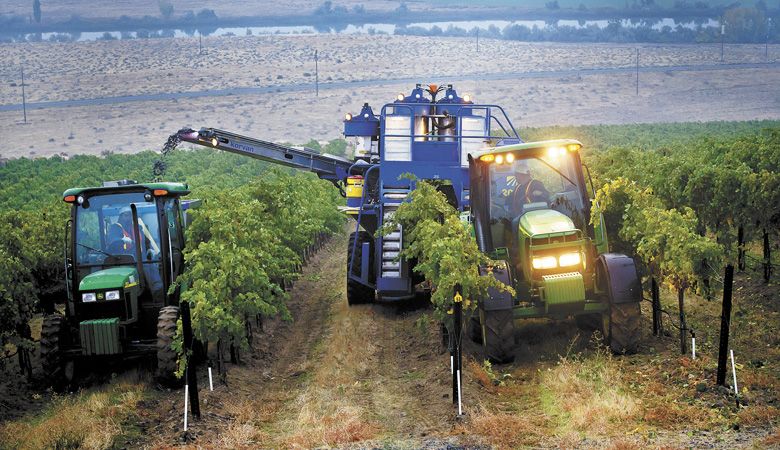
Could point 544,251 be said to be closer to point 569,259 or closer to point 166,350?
point 569,259

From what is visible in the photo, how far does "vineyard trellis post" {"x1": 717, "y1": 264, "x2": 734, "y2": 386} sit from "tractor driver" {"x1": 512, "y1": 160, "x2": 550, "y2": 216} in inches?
152

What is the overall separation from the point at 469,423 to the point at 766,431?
3.40 metres

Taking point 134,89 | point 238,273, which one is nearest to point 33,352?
point 238,273

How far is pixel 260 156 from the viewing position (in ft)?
75.8

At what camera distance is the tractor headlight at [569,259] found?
14.8 m

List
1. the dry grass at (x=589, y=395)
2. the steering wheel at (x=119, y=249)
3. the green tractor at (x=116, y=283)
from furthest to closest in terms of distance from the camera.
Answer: the steering wheel at (x=119, y=249) < the green tractor at (x=116, y=283) < the dry grass at (x=589, y=395)

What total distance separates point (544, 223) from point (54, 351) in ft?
24.8

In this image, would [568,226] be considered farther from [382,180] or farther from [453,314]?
[382,180]

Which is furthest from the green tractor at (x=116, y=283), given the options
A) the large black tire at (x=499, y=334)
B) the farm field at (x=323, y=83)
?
the farm field at (x=323, y=83)

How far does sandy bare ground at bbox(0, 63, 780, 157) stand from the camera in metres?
94.1

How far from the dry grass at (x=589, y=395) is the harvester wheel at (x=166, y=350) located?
5.29 m

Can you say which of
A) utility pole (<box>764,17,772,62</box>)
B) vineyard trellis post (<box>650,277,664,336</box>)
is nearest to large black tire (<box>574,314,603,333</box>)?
vineyard trellis post (<box>650,277,664,336</box>)

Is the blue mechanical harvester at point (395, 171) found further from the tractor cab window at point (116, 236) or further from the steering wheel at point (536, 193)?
the tractor cab window at point (116, 236)

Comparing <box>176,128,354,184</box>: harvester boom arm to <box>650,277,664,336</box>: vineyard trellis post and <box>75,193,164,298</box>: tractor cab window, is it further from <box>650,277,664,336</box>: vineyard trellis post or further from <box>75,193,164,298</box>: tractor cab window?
Answer: <box>650,277,664,336</box>: vineyard trellis post
